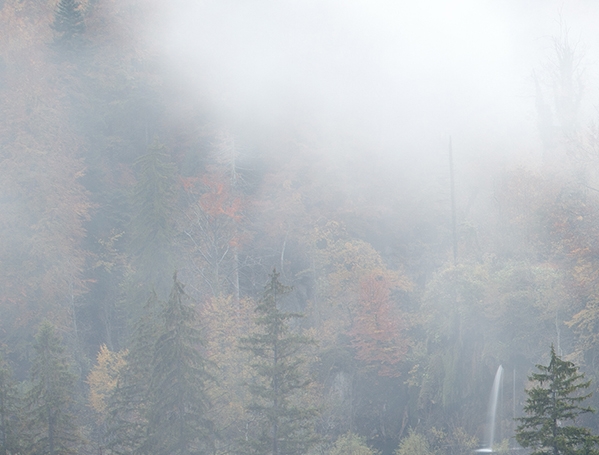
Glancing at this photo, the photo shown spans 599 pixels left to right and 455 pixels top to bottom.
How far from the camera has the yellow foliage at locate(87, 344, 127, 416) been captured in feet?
118

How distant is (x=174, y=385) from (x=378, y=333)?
1787 cm

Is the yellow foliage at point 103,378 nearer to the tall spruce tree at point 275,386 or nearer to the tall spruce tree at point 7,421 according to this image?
the tall spruce tree at point 7,421

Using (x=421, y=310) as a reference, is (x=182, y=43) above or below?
above

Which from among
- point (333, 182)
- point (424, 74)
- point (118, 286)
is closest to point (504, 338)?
point (333, 182)

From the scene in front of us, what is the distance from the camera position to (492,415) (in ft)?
108

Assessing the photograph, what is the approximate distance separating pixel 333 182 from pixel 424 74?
16.4m

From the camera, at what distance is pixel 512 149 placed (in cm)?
4856

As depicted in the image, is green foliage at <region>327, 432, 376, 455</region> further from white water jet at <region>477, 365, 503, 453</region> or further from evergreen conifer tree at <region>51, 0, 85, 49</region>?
evergreen conifer tree at <region>51, 0, 85, 49</region>

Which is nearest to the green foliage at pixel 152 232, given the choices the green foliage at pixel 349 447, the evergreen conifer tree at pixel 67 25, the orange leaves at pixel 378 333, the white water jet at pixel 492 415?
the orange leaves at pixel 378 333

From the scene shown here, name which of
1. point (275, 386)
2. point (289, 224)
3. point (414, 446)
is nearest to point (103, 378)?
point (275, 386)

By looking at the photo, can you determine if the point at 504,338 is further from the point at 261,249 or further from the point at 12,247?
the point at 12,247

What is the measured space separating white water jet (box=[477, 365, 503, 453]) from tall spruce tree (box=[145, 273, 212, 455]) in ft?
51.8

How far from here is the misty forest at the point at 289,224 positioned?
26906mm

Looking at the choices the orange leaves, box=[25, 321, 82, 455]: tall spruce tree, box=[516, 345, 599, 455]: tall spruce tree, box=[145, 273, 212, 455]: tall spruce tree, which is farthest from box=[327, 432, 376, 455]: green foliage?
A: box=[516, 345, 599, 455]: tall spruce tree
